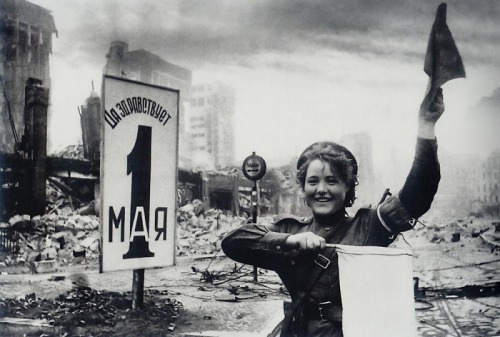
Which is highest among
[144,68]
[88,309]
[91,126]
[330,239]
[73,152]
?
[144,68]

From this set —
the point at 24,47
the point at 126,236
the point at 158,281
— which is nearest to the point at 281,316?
the point at 158,281

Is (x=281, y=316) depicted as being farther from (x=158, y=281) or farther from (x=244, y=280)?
(x=158, y=281)

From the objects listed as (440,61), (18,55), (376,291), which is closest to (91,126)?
(18,55)

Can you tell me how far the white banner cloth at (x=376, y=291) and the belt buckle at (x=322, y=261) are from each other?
0.28ft

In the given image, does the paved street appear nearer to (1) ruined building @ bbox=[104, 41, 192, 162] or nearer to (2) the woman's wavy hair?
(2) the woman's wavy hair

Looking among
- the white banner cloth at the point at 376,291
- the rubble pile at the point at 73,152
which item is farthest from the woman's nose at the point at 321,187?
the rubble pile at the point at 73,152

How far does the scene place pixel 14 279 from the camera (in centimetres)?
351

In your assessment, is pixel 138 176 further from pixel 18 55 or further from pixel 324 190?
pixel 324 190

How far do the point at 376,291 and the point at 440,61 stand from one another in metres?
1.62

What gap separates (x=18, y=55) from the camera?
3.59 m

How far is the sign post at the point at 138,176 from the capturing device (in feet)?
11.5

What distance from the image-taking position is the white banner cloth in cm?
311

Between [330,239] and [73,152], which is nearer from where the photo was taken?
[330,239]

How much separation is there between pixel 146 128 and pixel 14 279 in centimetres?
140
